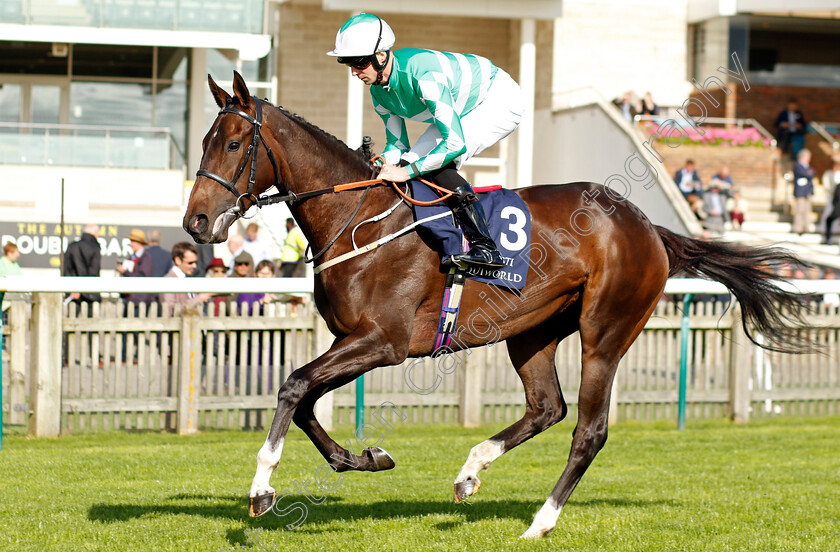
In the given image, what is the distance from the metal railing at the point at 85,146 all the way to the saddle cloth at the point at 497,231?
45.7 feet

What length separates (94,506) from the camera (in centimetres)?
534

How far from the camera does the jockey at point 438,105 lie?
466 centimetres

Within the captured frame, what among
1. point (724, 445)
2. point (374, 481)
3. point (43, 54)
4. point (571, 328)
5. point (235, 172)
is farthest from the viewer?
point (43, 54)

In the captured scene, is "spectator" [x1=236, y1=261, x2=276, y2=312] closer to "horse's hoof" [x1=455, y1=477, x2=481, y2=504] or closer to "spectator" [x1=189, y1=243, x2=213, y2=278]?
"spectator" [x1=189, y1=243, x2=213, y2=278]

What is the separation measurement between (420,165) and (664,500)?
2.49m

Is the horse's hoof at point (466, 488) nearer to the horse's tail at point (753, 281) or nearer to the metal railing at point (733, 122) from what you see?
the horse's tail at point (753, 281)

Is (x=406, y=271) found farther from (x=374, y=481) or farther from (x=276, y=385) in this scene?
(x=276, y=385)

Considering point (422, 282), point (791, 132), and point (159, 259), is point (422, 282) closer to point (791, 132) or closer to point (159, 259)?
point (159, 259)

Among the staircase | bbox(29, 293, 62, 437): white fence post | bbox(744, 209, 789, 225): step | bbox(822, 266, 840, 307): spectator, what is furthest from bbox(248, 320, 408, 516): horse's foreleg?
bbox(744, 209, 789, 225): step

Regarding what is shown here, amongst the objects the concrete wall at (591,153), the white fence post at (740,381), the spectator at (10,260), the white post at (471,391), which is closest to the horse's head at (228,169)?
the white post at (471,391)

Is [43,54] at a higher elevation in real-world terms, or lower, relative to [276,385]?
higher

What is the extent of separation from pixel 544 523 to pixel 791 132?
16668 mm

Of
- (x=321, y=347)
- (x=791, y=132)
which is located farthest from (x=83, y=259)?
(x=791, y=132)

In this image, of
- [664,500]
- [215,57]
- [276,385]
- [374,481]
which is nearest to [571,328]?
[664,500]
